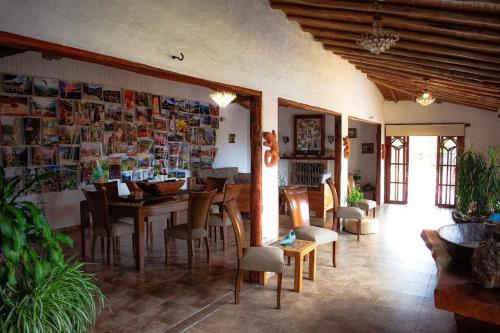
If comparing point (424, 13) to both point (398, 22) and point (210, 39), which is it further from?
point (210, 39)

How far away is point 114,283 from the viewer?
172 inches

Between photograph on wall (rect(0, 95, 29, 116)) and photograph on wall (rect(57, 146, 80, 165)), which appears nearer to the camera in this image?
photograph on wall (rect(0, 95, 29, 116))

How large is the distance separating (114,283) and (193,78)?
7.81 ft

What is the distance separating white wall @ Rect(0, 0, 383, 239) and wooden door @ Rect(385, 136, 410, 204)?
4.56m

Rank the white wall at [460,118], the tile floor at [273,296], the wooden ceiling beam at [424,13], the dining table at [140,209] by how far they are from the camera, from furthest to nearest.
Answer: the white wall at [460,118], the dining table at [140,209], the wooden ceiling beam at [424,13], the tile floor at [273,296]

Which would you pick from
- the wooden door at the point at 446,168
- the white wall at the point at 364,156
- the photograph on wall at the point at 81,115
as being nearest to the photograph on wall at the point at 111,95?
the photograph on wall at the point at 81,115

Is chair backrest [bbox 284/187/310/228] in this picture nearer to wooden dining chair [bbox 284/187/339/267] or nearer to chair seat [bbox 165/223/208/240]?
wooden dining chair [bbox 284/187/339/267]

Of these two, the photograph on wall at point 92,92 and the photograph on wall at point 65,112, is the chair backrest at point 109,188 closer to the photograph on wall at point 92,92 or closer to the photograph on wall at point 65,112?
the photograph on wall at point 65,112

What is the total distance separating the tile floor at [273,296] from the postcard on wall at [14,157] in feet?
7.03

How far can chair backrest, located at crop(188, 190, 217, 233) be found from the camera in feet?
16.1

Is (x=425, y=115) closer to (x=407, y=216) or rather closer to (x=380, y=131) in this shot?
(x=380, y=131)

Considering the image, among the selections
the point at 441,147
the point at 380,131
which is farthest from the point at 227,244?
the point at 441,147

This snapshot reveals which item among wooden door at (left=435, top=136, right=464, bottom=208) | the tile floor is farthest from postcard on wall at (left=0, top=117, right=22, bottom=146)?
wooden door at (left=435, top=136, right=464, bottom=208)

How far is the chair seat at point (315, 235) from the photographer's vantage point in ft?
15.2
